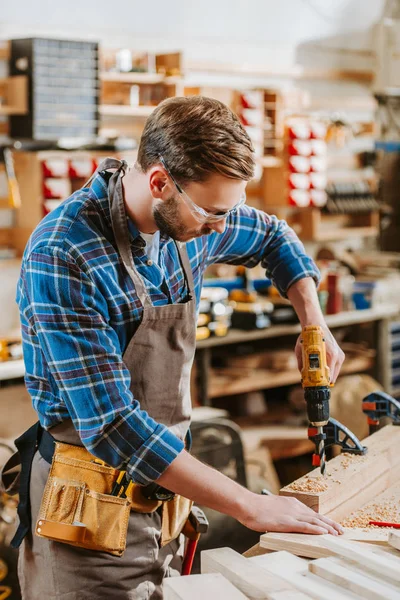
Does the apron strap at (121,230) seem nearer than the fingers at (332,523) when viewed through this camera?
No

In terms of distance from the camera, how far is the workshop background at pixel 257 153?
4.19m

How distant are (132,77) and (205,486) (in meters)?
3.35

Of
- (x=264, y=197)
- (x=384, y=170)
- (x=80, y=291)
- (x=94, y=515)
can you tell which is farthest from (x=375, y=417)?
(x=384, y=170)

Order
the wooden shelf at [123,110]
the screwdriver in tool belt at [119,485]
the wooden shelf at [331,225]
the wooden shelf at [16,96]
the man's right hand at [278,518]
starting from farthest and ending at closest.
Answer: the wooden shelf at [331,225]
the wooden shelf at [123,110]
the wooden shelf at [16,96]
the screwdriver in tool belt at [119,485]
the man's right hand at [278,518]

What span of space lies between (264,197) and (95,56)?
1.76 metres

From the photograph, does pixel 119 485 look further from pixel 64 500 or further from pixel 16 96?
pixel 16 96

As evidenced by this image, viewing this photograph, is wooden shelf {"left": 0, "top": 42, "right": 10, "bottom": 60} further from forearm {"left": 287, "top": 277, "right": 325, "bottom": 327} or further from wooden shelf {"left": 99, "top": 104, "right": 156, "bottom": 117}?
forearm {"left": 287, "top": 277, "right": 325, "bottom": 327}

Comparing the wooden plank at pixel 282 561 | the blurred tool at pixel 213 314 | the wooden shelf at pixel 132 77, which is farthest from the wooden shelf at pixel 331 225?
the wooden plank at pixel 282 561

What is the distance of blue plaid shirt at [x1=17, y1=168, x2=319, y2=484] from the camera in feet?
5.50

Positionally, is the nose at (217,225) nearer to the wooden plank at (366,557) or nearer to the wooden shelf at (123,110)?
the wooden plank at (366,557)

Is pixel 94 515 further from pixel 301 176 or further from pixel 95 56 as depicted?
pixel 301 176

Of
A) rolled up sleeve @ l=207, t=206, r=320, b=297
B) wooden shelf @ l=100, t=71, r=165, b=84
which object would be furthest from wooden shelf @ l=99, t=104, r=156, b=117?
rolled up sleeve @ l=207, t=206, r=320, b=297

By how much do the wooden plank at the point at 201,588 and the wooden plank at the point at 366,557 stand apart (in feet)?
0.76

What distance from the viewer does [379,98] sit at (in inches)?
247
